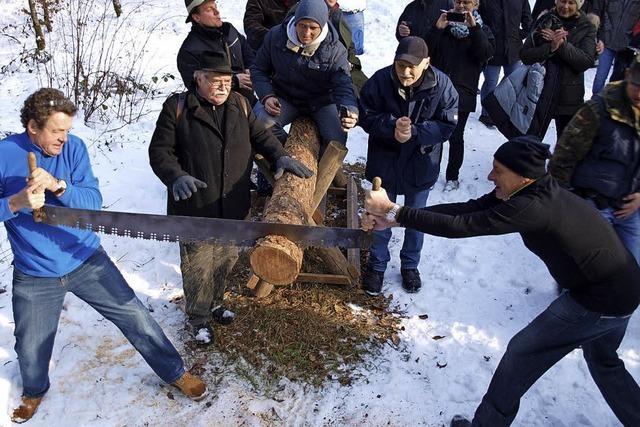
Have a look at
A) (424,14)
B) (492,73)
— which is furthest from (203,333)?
(492,73)

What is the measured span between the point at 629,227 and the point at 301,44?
298 cm

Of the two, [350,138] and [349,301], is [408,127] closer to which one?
[349,301]

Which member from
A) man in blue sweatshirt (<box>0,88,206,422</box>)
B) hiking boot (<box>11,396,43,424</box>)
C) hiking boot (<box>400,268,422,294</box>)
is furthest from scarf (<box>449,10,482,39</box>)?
hiking boot (<box>11,396,43,424</box>)

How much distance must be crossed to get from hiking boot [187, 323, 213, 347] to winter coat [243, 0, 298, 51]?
3.22 metres

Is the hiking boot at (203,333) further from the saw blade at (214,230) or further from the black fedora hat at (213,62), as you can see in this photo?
the black fedora hat at (213,62)

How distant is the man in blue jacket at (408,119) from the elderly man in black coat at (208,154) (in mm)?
900

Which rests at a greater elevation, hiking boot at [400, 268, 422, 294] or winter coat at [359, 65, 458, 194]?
winter coat at [359, 65, 458, 194]

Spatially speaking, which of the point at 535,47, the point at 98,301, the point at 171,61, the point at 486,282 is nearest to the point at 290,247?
the point at 98,301

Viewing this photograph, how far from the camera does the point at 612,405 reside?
332 centimetres

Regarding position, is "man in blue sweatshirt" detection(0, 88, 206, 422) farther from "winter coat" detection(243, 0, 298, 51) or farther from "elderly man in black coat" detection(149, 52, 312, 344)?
"winter coat" detection(243, 0, 298, 51)

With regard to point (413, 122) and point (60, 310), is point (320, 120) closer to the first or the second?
point (413, 122)

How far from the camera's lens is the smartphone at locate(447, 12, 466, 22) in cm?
557

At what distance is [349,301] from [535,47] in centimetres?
321

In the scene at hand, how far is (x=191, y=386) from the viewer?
146 inches
